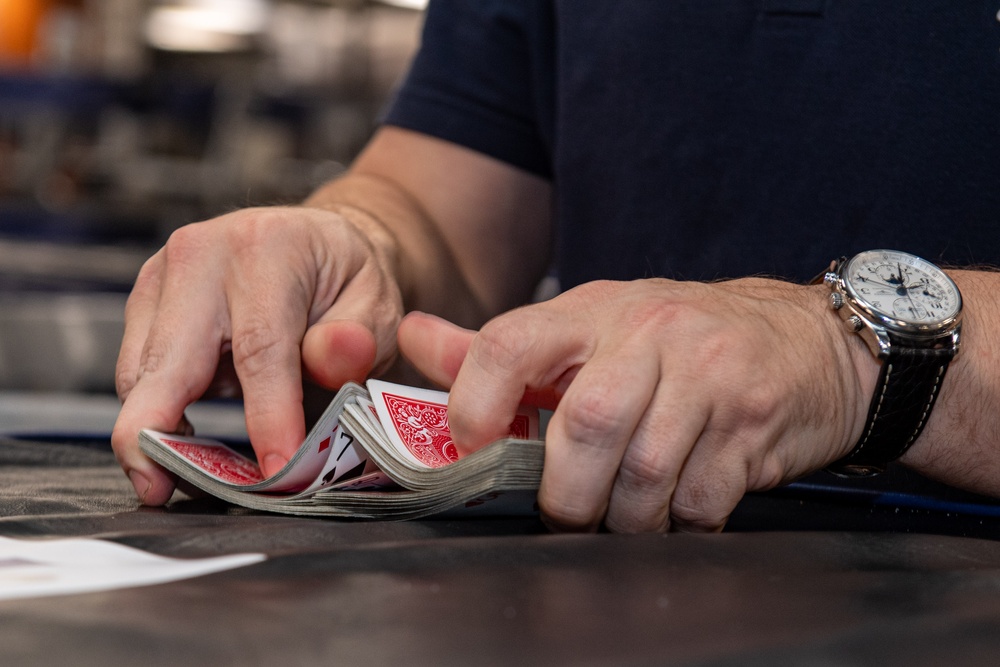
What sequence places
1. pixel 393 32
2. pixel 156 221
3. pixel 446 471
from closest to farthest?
pixel 446 471
pixel 156 221
pixel 393 32

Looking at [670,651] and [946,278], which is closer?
[670,651]

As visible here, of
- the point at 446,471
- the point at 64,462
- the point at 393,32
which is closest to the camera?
the point at 446,471

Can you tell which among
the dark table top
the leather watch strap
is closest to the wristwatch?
→ the leather watch strap

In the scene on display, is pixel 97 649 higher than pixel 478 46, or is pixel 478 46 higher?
pixel 478 46

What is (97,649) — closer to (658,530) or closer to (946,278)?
(658,530)

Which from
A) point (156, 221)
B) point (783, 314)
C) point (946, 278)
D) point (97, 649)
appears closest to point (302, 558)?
point (97, 649)

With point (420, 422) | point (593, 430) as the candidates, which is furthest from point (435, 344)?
point (593, 430)

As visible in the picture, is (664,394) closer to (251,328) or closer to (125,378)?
(251,328)

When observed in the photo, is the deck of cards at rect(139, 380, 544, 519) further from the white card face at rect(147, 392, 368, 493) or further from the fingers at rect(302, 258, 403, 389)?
the fingers at rect(302, 258, 403, 389)

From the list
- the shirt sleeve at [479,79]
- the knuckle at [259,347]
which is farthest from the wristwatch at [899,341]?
the shirt sleeve at [479,79]

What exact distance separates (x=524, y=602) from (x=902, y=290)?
451 mm

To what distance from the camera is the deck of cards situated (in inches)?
23.3

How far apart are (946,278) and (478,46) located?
0.95 metres

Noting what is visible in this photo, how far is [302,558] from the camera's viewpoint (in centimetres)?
47
